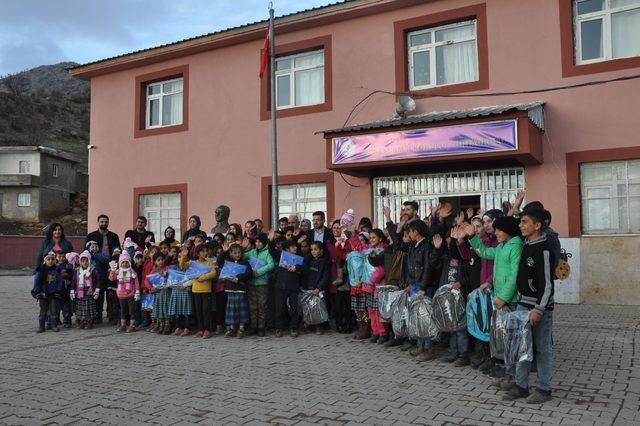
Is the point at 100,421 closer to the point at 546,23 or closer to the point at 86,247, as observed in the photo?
the point at 86,247

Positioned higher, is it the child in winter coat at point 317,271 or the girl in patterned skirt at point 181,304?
the child in winter coat at point 317,271

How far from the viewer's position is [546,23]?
1102 centimetres

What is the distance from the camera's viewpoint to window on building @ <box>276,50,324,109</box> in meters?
13.7

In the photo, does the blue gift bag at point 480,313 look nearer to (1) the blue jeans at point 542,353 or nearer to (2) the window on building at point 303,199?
(1) the blue jeans at point 542,353

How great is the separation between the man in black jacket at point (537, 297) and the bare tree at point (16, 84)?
71.7 metres

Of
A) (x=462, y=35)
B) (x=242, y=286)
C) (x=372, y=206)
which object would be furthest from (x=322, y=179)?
(x=242, y=286)

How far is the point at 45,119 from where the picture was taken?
2534 inches

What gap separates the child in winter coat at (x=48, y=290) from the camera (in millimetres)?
9047

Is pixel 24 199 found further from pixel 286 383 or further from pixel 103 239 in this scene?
pixel 286 383

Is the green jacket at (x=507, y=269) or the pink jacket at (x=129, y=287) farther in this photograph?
the pink jacket at (x=129, y=287)

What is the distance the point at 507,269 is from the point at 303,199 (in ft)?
28.9

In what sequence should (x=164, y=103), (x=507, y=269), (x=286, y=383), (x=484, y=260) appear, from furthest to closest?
(x=164, y=103)
(x=484, y=260)
(x=286, y=383)
(x=507, y=269)

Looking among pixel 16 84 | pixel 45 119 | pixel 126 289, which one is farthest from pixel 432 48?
pixel 16 84

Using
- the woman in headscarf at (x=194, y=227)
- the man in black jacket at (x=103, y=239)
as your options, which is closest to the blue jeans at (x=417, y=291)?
the woman in headscarf at (x=194, y=227)
